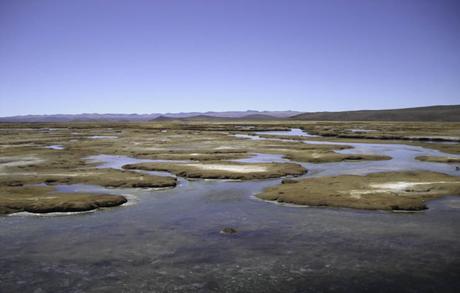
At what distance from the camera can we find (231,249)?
1492cm

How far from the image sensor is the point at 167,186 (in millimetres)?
26844

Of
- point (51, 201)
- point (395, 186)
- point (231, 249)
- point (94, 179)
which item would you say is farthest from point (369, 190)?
point (94, 179)

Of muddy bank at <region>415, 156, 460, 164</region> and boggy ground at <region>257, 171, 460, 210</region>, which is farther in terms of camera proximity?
muddy bank at <region>415, 156, 460, 164</region>

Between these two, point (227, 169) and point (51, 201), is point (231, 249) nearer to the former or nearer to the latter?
point (51, 201)

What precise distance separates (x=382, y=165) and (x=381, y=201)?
15.2 metres

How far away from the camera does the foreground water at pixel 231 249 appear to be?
12109 millimetres

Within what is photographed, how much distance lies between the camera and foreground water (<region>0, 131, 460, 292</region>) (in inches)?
477

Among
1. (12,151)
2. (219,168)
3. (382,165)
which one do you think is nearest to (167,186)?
(219,168)

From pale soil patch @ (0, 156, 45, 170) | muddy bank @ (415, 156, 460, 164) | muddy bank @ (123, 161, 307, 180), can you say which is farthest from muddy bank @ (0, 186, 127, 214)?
muddy bank @ (415, 156, 460, 164)

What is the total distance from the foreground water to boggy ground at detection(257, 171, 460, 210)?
3.31ft

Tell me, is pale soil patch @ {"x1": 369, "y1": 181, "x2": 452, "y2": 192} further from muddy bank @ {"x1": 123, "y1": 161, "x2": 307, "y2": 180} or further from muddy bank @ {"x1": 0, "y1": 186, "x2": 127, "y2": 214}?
muddy bank @ {"x1": 0, "y1": 186, "x2": 127, "y2": 214}

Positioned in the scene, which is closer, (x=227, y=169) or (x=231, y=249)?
(x=231, y=249)

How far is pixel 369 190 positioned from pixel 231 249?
485 inches

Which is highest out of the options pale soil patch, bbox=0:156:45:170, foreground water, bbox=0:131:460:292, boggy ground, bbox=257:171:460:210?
pale soil patch, bbox=0:156:45:170
